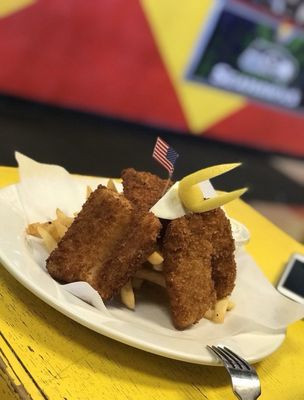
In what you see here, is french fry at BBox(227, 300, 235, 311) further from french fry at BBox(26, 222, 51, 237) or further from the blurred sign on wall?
the blurred sign on wall

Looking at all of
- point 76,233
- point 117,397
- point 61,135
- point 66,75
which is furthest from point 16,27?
point 117,397

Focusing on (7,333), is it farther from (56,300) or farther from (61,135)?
(61,135)

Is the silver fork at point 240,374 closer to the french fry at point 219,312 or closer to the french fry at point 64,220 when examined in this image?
the french fry at point 219,312

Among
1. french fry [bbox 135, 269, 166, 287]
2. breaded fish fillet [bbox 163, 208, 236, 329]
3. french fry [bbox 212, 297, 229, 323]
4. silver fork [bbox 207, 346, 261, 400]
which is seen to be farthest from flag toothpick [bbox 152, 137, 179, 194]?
silver fork [bbox 207, 346, 261, 400]

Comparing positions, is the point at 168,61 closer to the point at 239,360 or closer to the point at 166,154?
the point at 166,154

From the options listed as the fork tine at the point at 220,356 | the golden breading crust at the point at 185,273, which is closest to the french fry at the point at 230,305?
the golden breading crust at the point at 185,273

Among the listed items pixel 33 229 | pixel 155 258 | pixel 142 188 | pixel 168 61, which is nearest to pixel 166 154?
pixel 142 188
